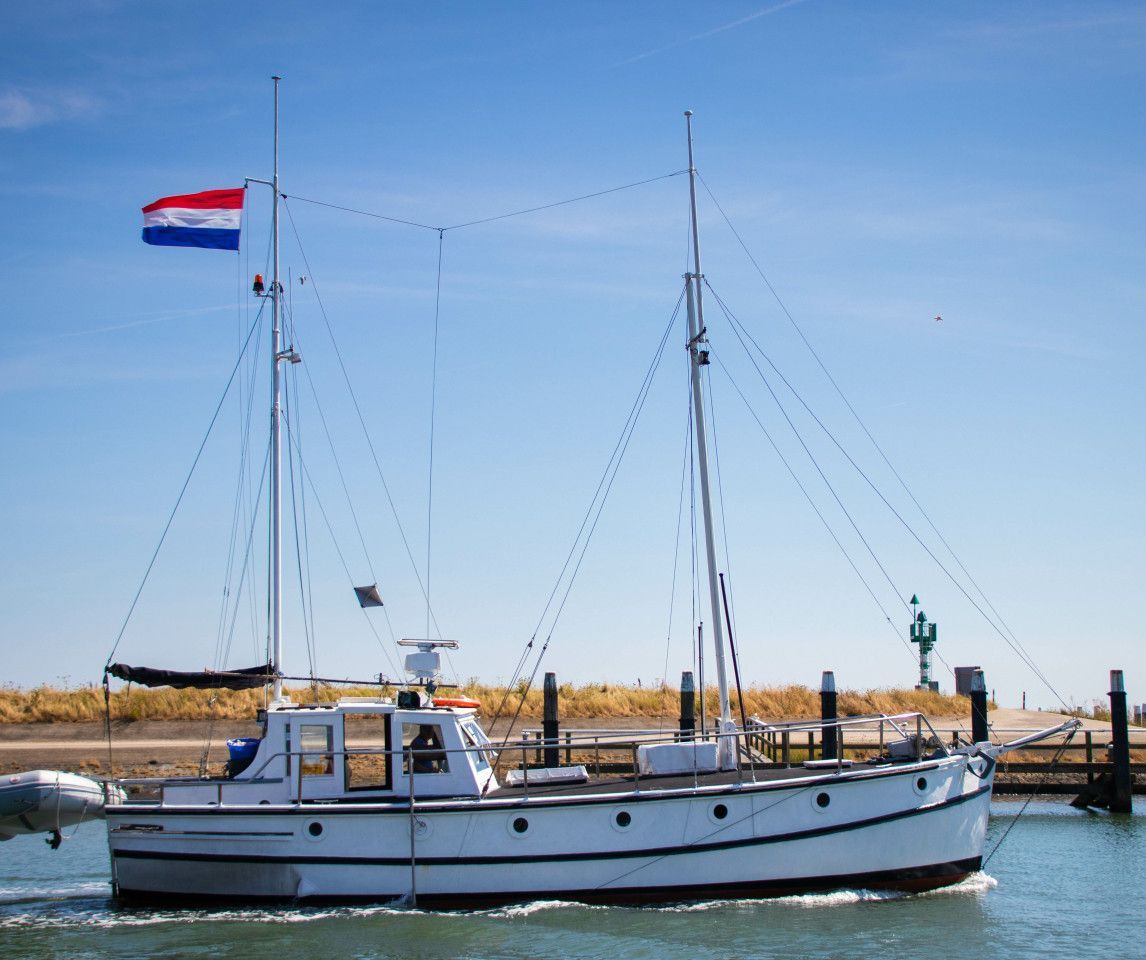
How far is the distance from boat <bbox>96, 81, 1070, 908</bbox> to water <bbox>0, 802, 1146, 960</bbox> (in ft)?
1.16

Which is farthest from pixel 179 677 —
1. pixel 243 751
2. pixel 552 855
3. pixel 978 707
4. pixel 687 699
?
pixel 978 707

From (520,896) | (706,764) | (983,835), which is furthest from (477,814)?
(983,835)

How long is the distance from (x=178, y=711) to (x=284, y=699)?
54.4 feet

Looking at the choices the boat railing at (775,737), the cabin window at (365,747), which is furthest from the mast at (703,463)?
the cabin window at (365,747)

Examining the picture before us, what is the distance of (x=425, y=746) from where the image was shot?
1991 cm

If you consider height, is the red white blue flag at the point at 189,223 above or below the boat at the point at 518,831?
above

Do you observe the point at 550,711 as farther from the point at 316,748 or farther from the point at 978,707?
the point at 978,707

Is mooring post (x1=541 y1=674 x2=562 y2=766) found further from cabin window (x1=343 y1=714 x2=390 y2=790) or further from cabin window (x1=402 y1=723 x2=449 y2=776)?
cabin window (x1=402 y1=723 x2=449 y2=776)

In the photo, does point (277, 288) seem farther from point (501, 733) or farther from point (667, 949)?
point (501, 733)

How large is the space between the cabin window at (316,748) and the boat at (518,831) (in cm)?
2

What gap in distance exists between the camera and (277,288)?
2192cm

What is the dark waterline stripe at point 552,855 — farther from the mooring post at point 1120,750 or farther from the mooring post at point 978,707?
the mooring post at point 1120,750

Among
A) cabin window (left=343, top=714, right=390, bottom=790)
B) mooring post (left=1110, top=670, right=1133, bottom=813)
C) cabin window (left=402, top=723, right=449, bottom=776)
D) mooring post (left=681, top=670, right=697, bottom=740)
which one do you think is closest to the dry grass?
cabin window (left=343, top=714, right=390, bottom=790)

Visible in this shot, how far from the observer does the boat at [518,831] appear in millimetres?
18469
